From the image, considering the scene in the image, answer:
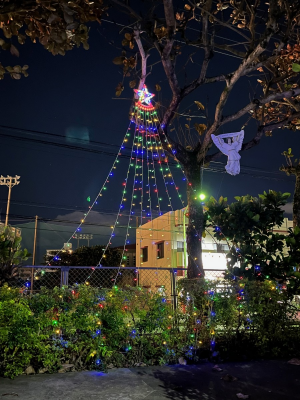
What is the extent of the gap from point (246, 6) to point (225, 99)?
2454 mm

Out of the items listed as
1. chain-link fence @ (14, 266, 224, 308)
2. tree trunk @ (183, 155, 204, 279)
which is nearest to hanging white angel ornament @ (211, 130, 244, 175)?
tree trunk @ (183, 155, 204, 279)

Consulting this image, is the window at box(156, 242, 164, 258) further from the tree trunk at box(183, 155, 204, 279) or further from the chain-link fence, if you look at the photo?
the tree trunk at box(183, 155, 204, 279)

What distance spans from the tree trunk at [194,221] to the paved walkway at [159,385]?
7.74 feet

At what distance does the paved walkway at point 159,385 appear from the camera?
4.72 meters

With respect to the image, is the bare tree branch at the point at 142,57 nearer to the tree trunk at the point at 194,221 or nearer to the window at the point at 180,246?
the tree trunk at the point at 194,221

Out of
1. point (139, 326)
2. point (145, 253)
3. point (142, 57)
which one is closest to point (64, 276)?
point (139, 326)

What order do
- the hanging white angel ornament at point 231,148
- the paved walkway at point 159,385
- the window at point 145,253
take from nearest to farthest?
the paved walkway at point 159,385 < the hanging white angel ornament at point 231,148 < the window at point 145,253

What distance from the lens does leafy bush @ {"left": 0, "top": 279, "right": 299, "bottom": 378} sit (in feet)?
18.1

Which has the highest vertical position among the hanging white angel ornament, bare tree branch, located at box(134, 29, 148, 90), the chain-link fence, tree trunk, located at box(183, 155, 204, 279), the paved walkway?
bare tree branch, located at box(134, 29, 148, 90)

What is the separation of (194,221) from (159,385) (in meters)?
4.04

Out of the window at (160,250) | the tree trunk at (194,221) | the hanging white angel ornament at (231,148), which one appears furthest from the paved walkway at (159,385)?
the window at (160,250)

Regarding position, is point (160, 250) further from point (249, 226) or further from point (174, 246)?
point (249, 226)

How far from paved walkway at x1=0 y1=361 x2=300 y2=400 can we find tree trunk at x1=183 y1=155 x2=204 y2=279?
7.74ft

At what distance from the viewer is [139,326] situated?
6410 mm
